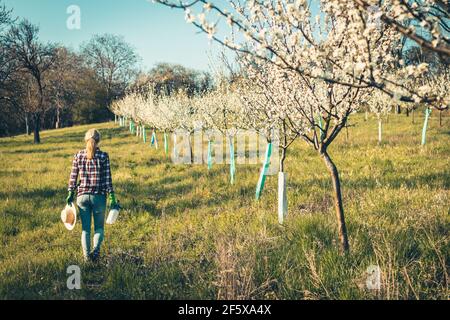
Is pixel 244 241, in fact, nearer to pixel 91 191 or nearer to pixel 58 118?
pixel 91 191

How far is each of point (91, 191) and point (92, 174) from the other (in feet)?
0.89

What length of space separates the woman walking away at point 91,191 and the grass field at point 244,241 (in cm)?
34

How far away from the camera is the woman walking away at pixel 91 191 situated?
5238mm

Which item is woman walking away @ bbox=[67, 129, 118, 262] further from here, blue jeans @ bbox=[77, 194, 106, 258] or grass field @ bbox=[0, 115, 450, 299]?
grass field @ bbox=[0, 115, 450, 299]

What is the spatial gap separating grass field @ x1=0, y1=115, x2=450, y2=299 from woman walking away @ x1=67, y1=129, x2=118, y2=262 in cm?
34

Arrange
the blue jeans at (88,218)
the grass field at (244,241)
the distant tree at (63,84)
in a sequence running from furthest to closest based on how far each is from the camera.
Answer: the distant tree at (63,84) → the blue jeans at (88,218) → the grass field at (244,241)

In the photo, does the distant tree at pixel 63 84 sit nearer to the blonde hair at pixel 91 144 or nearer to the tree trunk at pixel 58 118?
the tree trunk at pixel 58 118

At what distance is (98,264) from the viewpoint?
501 centimetres

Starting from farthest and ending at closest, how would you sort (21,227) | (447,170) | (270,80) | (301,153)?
1. (301,153)
2. (447,170)
3. (21,227)
4. (270,80)

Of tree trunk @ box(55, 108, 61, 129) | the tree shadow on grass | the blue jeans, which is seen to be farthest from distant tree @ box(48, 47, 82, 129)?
the blue jeans

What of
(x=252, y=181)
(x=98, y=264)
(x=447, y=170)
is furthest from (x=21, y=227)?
(x=447, y=170)

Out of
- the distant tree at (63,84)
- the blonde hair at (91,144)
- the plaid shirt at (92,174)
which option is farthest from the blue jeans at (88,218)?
the distant tree at (63,84)

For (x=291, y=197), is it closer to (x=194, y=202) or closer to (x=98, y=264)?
(x=194, y=202)

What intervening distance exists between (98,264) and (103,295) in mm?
994
